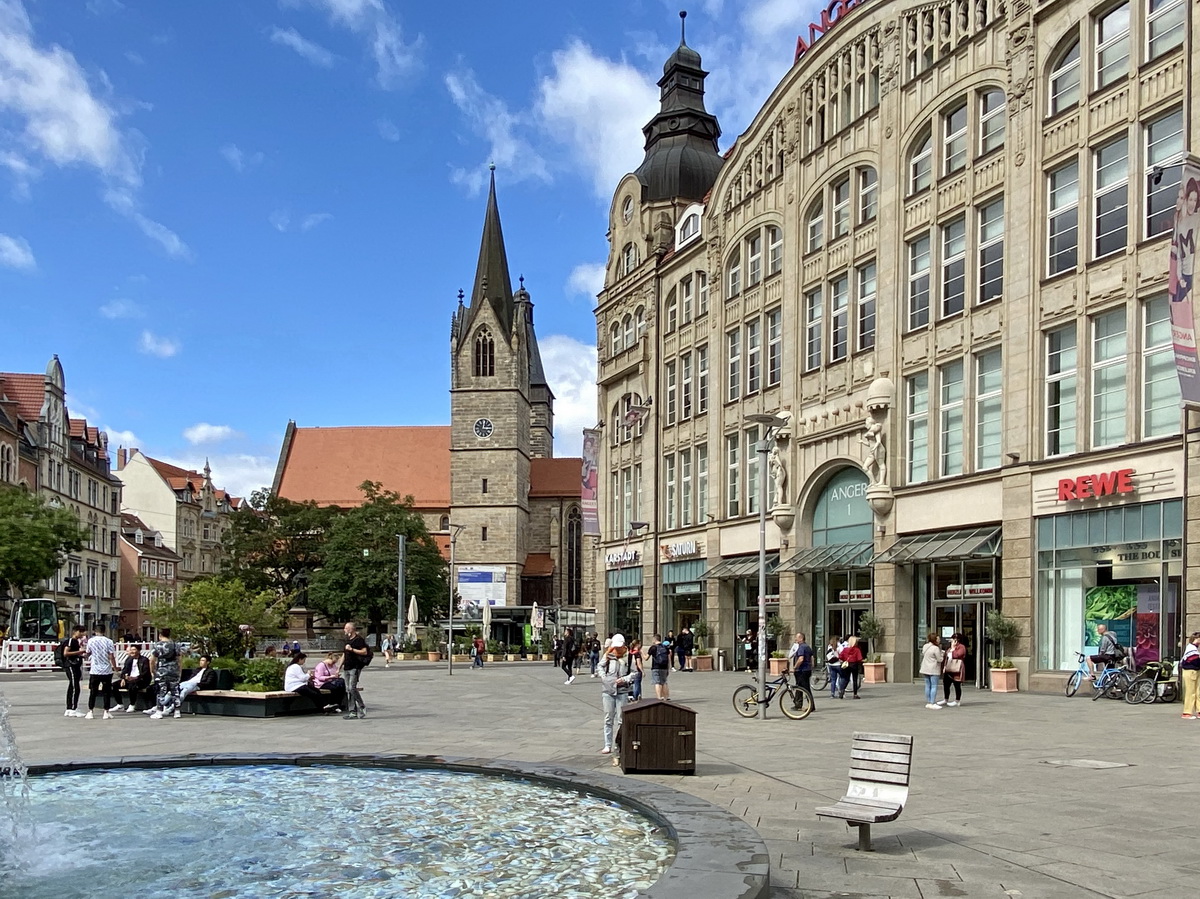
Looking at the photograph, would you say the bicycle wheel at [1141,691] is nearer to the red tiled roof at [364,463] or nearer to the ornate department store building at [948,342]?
the ornate department store building at [948,342]

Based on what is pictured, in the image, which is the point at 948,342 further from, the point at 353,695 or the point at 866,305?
the point at 353,695

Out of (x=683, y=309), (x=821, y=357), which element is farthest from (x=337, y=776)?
(x=683, y=309)

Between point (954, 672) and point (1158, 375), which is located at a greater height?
point (1158, 375)

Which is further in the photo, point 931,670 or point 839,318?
point 839,318

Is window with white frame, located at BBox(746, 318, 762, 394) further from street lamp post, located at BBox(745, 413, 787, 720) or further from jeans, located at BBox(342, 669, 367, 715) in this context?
jeans, located at BBox(342, 669, 367, 715)

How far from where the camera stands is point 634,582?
55.7 meters

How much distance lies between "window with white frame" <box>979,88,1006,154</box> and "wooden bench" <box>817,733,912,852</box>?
83.7 ft

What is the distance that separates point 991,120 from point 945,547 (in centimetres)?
1128

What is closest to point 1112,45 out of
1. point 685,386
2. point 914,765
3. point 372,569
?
point 914,765

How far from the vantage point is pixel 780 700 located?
22.7 m

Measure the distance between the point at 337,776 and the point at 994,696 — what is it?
18.4m

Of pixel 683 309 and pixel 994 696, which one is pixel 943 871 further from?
pixel 683 309

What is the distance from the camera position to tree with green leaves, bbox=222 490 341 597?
296ft

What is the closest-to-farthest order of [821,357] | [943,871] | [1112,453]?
[943,871] < [1112,453] < [821,357]
